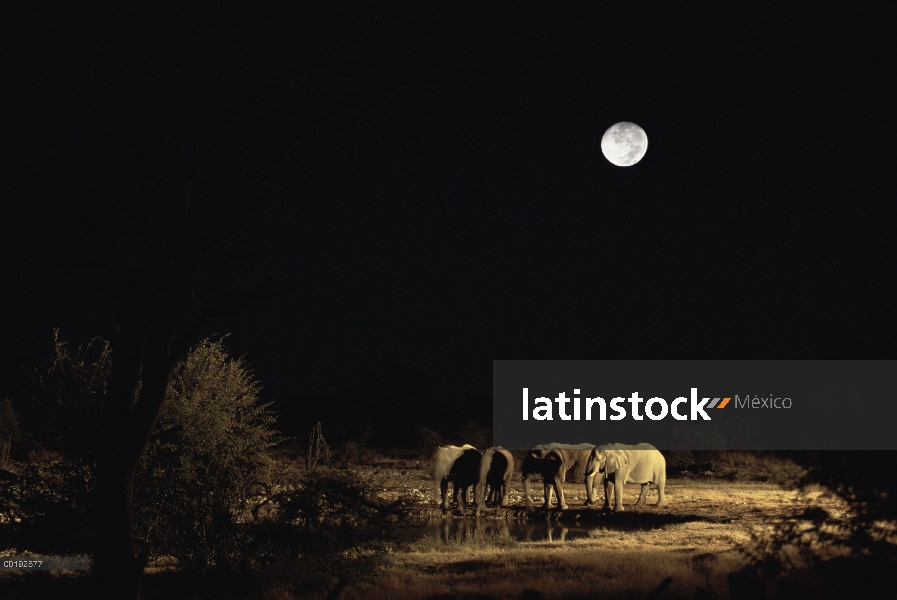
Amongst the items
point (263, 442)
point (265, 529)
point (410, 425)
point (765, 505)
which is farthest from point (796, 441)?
point (410, 425)

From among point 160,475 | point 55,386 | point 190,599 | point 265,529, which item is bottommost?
point 190,599

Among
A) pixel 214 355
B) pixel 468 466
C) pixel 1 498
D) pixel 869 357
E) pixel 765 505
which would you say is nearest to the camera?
pixel 869 357

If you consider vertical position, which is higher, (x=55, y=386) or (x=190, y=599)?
(x=55, y=386)

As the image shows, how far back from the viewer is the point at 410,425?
56.3m

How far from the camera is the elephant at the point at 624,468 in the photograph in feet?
77.1

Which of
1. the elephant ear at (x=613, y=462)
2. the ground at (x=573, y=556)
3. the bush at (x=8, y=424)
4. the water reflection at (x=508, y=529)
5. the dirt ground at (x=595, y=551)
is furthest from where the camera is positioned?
the bush at (x=8, y=424)

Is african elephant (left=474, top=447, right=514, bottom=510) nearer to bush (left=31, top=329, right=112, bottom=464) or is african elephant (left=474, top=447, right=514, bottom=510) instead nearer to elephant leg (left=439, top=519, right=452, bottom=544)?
elephant leg (left=439, top=519, right=452, bottom=544)

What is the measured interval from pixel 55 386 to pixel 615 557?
8554 mm

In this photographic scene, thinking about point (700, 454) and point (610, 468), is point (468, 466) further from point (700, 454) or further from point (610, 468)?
point (700, 454)

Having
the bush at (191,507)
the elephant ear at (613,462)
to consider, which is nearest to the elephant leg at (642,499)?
the elephant ear at (613,462)

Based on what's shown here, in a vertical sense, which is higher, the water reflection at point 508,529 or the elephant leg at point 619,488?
the elephant leg at point 619,488

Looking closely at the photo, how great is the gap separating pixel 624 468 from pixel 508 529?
6.51m

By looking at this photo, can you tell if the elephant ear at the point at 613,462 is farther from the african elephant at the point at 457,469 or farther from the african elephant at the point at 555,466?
the african elephant at the point at 457,469

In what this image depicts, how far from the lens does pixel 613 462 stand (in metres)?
23.5
